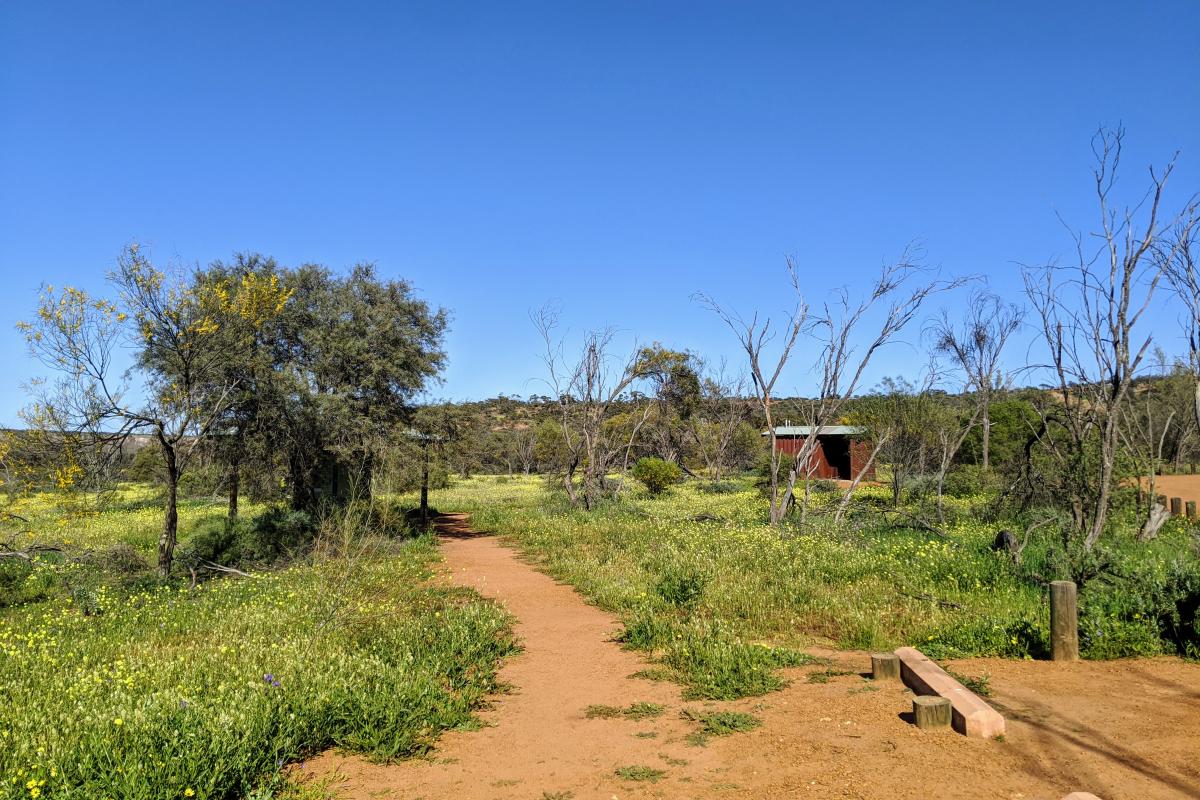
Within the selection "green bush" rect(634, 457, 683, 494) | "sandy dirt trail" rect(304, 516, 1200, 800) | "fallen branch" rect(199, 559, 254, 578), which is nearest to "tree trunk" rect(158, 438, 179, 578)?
"fallen branch" rect(199, 559, 254, 578)

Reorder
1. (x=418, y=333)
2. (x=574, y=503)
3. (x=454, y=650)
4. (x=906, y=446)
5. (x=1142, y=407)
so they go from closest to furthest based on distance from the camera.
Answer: (x=454, y=650) < (x=418, y=333) < (x=574, y=503) < (x=906, y=446) < (x=1142, y=407)

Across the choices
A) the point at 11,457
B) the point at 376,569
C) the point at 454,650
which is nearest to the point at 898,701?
the point at 454,650

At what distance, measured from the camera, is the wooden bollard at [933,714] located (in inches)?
210

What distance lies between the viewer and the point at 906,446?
2747 cm

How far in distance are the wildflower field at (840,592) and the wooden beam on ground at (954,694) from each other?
110 cm

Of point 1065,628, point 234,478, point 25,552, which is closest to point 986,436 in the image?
point 1065,628

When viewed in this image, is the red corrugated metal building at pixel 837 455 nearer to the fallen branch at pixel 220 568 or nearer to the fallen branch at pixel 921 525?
the fallen branch at pixel 921 525

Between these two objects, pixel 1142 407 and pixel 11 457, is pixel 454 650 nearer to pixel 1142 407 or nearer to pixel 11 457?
pixel 11 457

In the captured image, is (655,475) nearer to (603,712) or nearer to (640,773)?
(603,712)

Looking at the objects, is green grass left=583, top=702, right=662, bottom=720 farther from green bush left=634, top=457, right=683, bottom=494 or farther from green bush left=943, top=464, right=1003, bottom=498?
green bush left=634, top=457, right=683, bottom=494

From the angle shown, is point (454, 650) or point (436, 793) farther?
point (454, 650)

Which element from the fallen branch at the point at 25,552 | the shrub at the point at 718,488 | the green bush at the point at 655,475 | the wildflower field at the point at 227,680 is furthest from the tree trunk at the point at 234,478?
the shrub at the point at 718,488

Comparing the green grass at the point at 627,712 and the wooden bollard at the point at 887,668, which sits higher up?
the wooden bollard at the point at 887,668

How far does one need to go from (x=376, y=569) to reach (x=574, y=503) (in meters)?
10.7
